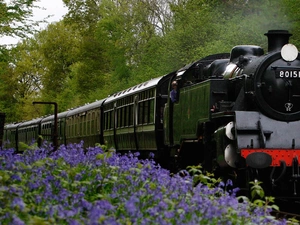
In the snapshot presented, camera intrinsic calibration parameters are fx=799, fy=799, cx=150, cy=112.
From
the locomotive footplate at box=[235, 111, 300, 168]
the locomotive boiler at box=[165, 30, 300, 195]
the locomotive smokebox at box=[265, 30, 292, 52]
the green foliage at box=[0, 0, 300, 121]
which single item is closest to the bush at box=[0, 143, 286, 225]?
the locomotive footplate at box=[235, 111, 300, 168]

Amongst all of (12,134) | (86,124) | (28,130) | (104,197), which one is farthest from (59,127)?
(104,197)

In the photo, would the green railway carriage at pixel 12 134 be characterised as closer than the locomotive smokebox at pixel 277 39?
No

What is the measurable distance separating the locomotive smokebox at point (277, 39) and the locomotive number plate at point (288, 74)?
47 centimetres

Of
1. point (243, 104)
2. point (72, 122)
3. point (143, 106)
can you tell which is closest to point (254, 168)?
point (243, 104)

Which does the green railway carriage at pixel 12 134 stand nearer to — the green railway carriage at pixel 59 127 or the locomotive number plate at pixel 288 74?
the green railway carriage at pixel 59 127

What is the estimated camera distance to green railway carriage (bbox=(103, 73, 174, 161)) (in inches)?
725

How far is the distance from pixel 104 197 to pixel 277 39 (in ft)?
22.9

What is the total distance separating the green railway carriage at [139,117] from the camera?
18406mm

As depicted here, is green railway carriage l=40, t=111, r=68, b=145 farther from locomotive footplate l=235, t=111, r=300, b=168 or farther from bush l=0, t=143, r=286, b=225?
bush l=0, t=143, r=286, b=225

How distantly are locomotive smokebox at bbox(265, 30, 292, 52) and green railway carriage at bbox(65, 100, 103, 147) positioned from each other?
14.0m

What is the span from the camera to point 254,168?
1232cm

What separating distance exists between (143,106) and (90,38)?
39.3 meters

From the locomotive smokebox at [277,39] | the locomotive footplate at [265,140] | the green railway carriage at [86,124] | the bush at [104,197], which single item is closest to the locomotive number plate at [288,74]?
the locomotive smokebox at [277,39]

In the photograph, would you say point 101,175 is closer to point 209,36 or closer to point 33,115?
point 209,36
